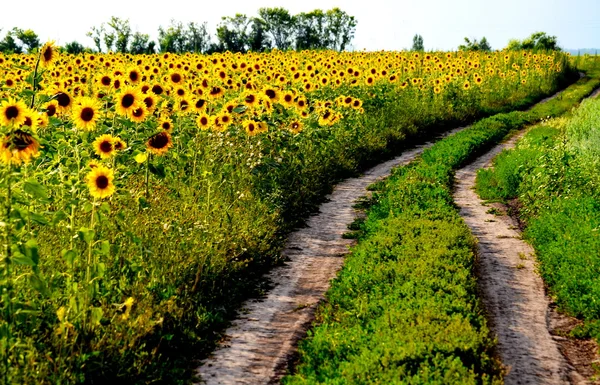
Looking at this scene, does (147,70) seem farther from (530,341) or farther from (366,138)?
(530,341)

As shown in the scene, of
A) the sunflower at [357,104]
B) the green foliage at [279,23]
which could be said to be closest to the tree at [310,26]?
the green foliage at [279,23]

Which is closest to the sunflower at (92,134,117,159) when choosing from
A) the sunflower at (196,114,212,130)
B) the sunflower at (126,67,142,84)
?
the sunflower at (126,67,142,84)

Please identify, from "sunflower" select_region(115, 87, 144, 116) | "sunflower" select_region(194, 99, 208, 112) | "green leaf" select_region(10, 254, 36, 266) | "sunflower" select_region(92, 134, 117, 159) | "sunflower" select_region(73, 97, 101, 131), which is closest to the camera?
"green leaf" select_region(10, 254, 36, 266)

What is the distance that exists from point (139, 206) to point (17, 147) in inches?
104

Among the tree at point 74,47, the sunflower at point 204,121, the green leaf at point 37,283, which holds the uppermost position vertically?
the tree at point 74,47

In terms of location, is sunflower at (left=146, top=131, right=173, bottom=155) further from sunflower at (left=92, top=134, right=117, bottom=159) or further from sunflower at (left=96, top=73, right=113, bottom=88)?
sunflower at (left=96, top=73, right=113, bottom=88)

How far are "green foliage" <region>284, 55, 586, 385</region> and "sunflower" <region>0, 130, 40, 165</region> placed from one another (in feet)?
7.70

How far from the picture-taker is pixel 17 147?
475 cm

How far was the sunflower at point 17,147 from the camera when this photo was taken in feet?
15.5

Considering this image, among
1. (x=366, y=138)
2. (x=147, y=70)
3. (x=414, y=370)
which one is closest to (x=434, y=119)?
(x=366, y=138)

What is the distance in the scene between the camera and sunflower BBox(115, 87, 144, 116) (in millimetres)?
7547

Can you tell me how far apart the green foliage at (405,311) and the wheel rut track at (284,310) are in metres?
0.18

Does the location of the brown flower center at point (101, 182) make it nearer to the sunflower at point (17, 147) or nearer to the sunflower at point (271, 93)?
the sunflower at point (17, 147)

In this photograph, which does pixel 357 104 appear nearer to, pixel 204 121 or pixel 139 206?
pixel 204 121
